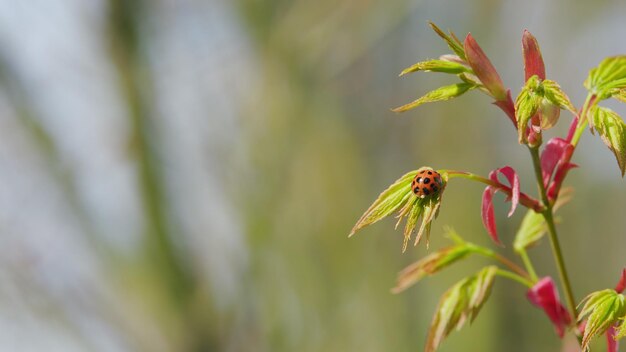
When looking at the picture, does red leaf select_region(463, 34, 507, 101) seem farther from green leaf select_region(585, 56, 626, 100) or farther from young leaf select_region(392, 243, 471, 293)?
young leaf select_region(392, 243, 471, 293)

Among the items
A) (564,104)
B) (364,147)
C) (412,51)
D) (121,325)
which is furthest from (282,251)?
(564,104)

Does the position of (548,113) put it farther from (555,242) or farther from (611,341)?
(611,341)

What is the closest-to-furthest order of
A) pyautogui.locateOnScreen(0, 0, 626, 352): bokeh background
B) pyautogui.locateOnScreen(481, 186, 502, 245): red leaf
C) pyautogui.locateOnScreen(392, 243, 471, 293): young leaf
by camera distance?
pyautogui.locateOnScreen(481, 186, 502, 245): red leaf, pyautogui.locateOnScreen(392, 243, 471, 293): young leaf, pyautogui.locateOnScreen(0, 0, 626, 352): bokeh background

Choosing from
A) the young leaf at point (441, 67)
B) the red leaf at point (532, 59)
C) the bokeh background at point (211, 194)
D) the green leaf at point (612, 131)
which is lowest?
the green leaf at point (612, 131)

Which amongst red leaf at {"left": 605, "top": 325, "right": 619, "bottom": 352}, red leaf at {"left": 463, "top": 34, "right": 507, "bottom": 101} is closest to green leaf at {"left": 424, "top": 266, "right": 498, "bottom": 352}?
red leaf at {"left": 605, "top": 325, "right": 619, "bottom": 352}

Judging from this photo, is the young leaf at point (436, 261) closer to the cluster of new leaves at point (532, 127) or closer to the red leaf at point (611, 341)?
the cluster of new leaves at point (532, 127)

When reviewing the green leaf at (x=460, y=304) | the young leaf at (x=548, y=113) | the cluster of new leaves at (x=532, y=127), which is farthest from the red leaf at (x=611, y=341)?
the young leaf at (x=548, y=113)

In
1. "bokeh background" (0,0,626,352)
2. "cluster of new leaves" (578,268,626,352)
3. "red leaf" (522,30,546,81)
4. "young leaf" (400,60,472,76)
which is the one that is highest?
"bokeh background" (0,0,626,352)

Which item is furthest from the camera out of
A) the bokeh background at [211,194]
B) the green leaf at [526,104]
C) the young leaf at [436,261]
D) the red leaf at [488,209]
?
the bokeh background at [211,194]
